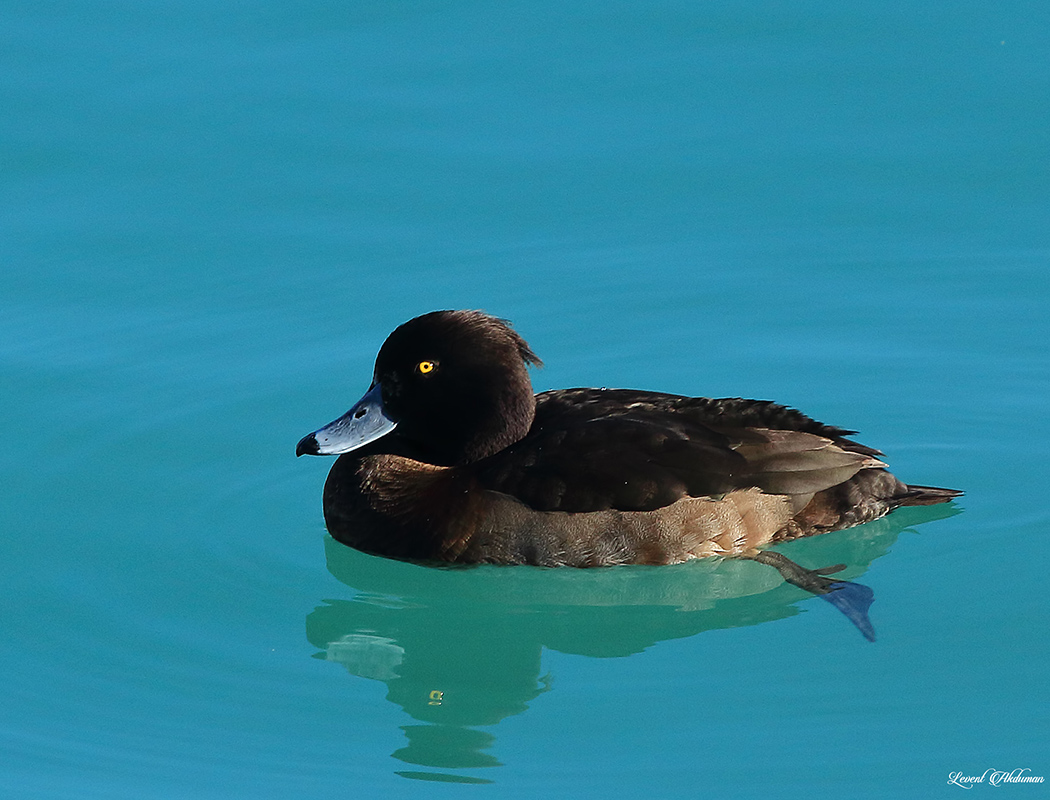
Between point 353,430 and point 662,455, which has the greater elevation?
point 353,430

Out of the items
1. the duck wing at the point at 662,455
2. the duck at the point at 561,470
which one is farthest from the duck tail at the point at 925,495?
the duck wing at the point at 662,455

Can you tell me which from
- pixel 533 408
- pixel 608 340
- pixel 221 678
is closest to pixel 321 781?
pixel 221 678

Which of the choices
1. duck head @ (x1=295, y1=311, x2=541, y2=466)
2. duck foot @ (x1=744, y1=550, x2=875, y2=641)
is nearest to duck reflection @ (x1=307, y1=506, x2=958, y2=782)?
duck foot @ (x1=744, y1=550, x2=875, y2=641)

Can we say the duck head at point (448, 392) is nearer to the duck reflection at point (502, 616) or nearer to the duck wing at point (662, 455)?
the duck wing at point (662, 455)

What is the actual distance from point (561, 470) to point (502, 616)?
0.68m

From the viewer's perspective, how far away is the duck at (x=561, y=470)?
764cm

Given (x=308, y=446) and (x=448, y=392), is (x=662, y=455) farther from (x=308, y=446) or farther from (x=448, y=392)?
(x=308, y=446)

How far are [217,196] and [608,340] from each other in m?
2.87

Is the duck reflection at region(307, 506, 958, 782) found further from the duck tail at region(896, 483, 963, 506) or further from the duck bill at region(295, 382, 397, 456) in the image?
the duck bill at region(295, 382, 397, 456)

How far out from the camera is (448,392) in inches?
315

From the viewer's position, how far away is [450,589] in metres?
7.67

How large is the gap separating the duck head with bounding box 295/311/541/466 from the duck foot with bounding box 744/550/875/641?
49.8 inches

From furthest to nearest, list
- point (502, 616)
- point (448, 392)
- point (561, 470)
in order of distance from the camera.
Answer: point (448, 392)
point (561, 470)
point (502, 616)

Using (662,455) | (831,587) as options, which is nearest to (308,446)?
(662,455)
